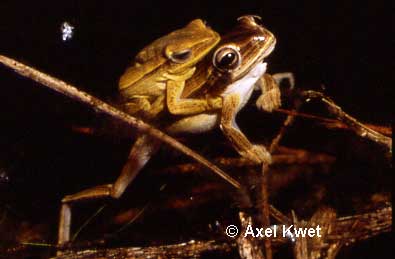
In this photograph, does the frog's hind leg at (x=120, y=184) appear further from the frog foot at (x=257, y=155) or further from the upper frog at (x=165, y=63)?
the frog foot at (x=257, y=155)

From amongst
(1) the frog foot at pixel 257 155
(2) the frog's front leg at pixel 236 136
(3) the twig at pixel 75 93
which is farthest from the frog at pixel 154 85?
(3) the twig at pixel 75 93

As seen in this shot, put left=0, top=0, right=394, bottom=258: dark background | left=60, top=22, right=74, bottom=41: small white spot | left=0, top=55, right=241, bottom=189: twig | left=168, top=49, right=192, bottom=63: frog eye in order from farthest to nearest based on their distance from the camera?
left=60, top=22, right=74, bottom=41: small white spot → left=0, top=0, right=394, bottom=258: dark background → left=168, top=49, right=192, bottom=63: frog eye → left=0, top=55, right=241, bottom=189: twig

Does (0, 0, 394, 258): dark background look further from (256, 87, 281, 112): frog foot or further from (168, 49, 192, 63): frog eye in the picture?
(168, 49, 192, 63): frog eye

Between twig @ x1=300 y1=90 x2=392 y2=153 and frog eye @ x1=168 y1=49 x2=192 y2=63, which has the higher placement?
frog eye @ x1=168 y1=49 x2=192 y2=63

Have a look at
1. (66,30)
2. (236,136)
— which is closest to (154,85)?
(236,136)

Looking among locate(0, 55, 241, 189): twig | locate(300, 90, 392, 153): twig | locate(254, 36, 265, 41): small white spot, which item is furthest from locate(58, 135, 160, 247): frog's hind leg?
locate(300, 90, 392, 153): twig

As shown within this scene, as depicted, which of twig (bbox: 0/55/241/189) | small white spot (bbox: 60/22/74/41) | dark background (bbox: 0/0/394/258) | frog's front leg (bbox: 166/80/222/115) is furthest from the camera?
small white spot (bbox: 60/22/74/41)

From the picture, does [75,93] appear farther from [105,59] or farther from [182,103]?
[105,59]
